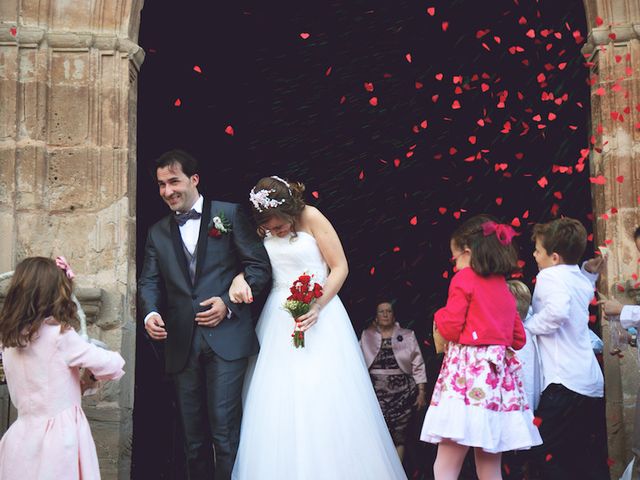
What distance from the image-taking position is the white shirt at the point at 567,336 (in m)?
5.32

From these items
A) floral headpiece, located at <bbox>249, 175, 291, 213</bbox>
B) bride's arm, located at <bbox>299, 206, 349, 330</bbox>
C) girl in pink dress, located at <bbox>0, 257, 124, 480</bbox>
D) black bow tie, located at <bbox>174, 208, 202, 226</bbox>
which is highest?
floral headpiece, located at <bbox>249, 175, 291, 213</bbox>

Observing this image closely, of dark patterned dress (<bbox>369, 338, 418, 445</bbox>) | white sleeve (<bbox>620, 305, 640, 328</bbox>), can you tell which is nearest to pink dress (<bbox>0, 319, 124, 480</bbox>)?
white sleeve (<bbox>620, 305, 640, 328</bbox>)

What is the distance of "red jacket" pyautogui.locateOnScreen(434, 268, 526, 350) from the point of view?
192 inches

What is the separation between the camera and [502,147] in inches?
425

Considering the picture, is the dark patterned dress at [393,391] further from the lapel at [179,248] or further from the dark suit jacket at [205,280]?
the lapel at [179,248]

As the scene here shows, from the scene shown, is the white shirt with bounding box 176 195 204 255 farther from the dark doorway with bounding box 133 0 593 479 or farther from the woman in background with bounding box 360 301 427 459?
the woman in background with bounding box 360 301 427 459

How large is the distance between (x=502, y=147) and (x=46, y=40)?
5977 mm

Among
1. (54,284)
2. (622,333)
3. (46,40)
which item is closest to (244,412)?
(54,284)

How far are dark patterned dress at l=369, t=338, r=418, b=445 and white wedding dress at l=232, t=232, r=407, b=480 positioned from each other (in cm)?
329

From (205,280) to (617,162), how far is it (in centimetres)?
A: 261

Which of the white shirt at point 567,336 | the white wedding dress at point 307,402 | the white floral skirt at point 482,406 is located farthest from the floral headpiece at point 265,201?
the white shirt at point 567,336

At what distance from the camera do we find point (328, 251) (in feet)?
18.2

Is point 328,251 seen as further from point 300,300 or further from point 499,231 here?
point 499,231

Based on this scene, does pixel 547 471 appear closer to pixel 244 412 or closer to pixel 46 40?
pixel 244 412
